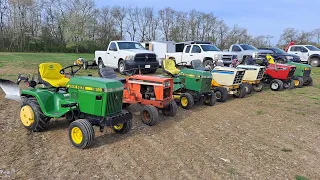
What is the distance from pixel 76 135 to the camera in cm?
465

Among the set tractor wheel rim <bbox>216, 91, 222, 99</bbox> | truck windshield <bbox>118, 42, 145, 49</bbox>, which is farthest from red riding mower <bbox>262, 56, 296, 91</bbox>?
truck windshield <bbox>118, 42, 145, 49</bbox>

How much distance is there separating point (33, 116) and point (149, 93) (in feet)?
8.67

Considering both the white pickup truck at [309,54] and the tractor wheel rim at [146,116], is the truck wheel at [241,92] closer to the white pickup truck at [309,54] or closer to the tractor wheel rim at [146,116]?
the tractor wheel rim at [146,116]

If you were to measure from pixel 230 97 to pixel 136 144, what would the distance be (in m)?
5.97

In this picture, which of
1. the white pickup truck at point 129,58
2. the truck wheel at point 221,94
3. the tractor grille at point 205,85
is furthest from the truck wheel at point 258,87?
the white pickup truck at point 129,58

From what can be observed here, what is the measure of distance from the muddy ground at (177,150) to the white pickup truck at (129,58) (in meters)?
6.69

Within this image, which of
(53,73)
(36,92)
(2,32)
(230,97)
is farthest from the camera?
(2,32)

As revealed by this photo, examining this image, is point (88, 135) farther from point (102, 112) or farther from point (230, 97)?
point (230, 97)

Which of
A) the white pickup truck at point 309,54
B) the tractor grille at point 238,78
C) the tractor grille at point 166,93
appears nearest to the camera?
the tractor grille at point 166,93

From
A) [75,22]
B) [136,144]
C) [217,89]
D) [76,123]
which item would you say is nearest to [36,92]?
[76,123]

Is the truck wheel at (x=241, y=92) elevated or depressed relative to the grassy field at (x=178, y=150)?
elevated

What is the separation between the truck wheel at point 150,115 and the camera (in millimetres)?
6020

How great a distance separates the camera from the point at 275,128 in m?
6.19

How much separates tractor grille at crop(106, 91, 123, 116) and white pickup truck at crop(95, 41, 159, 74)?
7.94 m
